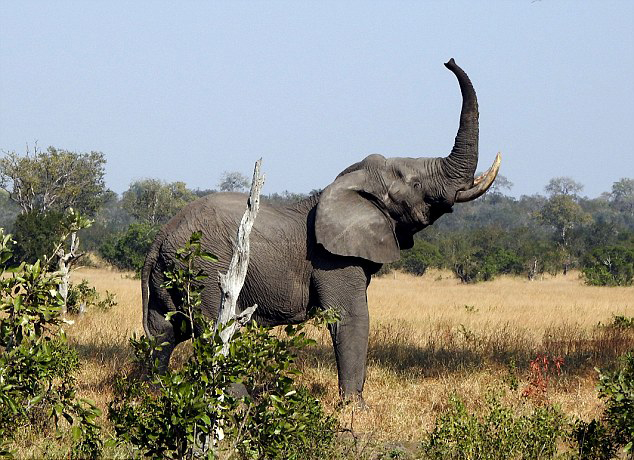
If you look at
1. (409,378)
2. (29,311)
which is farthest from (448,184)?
(29,311)

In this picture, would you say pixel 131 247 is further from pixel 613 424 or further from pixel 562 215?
pixel 562 215

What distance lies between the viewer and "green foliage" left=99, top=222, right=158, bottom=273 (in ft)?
107

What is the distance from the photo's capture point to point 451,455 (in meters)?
6.34

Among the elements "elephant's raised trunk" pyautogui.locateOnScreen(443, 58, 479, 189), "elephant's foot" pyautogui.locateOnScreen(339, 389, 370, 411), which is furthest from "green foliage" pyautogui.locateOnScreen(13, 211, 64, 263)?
"elephant's raised trunk" pyautogui.locateOnScreen(443, 58, 479, 189)

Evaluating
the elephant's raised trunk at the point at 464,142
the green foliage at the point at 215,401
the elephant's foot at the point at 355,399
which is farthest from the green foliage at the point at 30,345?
the elephant's raised trunk at the point at 464,142

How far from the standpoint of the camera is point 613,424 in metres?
6.04

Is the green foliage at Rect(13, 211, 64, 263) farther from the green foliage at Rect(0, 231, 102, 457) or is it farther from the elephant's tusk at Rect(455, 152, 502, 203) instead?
the green foliage at Rect(0, 231, 102, 457)

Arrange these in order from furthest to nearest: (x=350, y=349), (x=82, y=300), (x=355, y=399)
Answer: (x=82, y=300)
(x=350, y=349)
(x=355, y=399)

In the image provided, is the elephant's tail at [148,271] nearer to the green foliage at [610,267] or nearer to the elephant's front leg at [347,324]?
the elephant's front leg at [347,324]

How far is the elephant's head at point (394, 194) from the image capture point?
855 centimetres

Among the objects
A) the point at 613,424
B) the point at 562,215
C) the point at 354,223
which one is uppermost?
the point at 354,223

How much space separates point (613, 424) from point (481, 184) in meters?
3.13

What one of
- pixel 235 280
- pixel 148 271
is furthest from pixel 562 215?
pixel 235 280

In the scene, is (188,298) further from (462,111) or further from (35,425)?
(462,111)
